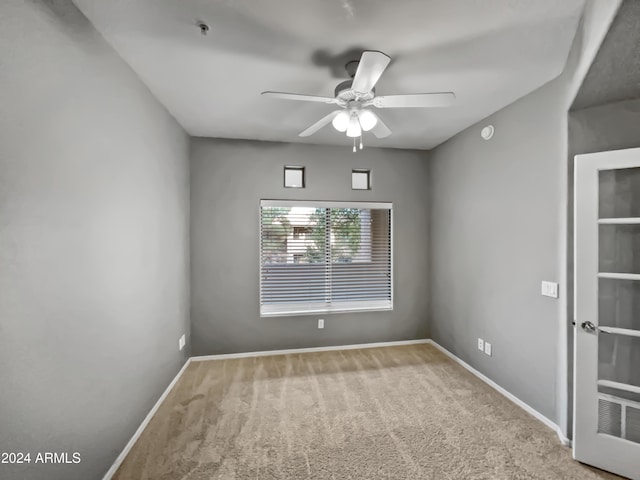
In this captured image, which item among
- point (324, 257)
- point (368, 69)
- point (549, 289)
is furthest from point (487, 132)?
point (324, 257)

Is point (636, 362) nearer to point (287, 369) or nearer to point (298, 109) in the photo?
point (287, 369)

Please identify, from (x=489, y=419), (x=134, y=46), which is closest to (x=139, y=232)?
(x=134, y=46)

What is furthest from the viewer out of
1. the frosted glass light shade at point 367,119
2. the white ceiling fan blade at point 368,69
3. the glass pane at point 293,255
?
the glass pane at point 293,255

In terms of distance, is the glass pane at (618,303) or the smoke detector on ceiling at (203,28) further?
the glass pane at (618,303)

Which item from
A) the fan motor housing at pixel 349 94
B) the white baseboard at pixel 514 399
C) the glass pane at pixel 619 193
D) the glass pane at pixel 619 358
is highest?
the fan motor housing at pixel 349 94

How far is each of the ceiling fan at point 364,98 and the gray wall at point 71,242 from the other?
1022 millimetres

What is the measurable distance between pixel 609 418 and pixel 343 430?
1767mm

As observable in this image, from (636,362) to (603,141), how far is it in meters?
1.47

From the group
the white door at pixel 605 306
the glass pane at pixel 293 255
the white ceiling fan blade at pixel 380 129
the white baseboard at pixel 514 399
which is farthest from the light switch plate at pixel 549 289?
the glass pane at pixel 293 255

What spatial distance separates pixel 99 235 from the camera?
5.71 ft

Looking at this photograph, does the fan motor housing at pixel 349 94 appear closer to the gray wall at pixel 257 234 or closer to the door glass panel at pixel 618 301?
the door glass panel at pixel 618 301

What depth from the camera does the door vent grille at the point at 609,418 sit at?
6.14 ft

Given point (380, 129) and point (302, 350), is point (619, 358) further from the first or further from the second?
point (302, 350)

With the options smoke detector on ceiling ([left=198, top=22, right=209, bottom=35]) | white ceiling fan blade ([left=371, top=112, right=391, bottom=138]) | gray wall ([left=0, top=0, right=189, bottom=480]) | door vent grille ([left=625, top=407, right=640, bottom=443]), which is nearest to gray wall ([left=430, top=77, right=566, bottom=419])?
door vent grille ([left=625, top=407, right=640, bottom=443])
